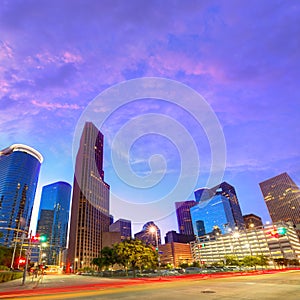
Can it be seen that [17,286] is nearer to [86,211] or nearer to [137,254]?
[137,254]

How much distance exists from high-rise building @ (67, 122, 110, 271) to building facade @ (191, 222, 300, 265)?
7900 cm

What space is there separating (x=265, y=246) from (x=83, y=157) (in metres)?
157

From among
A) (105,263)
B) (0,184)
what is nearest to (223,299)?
(105,263)

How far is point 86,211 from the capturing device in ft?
542

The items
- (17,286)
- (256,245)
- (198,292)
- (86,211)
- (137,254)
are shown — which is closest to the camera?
(198,292)

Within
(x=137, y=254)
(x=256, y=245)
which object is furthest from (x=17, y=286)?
(x=256, y=245)

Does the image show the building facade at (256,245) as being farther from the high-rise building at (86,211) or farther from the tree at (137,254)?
the tree at (137,254)

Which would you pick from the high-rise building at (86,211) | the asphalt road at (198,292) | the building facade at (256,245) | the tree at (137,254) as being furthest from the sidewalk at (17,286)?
the high-rise building at (86,211)

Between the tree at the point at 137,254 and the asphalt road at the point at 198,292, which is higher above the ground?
the tree at the point at 137,254

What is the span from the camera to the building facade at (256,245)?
5620 inches

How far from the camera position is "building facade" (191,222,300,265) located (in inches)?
5620

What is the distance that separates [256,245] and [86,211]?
130 meters

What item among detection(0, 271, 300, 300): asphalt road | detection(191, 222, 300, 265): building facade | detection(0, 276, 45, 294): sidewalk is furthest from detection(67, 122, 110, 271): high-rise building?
detection(0, 271, 300, 300): asphalt road

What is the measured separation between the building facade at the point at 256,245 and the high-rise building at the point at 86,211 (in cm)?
7900
